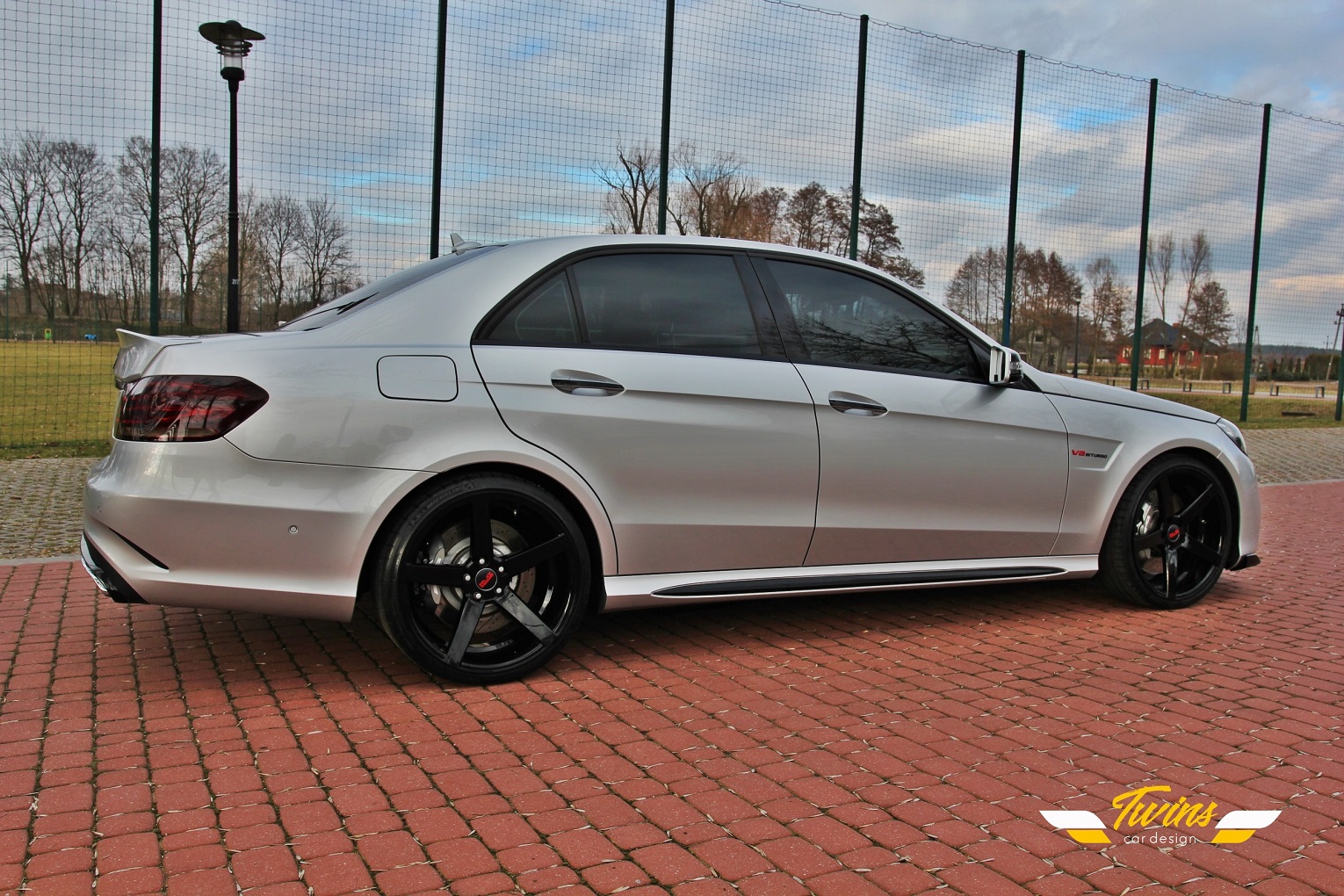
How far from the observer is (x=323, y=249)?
29.5 feet

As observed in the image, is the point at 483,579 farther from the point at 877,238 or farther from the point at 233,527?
the point at 877,238

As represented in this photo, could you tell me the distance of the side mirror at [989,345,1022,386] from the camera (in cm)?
469

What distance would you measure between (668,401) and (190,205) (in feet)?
22.8

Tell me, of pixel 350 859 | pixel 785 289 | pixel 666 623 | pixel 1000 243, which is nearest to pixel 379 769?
pixel 350 859

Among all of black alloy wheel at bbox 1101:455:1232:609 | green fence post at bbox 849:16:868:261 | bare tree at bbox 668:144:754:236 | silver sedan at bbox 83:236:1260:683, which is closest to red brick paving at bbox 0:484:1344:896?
black alloy wheel at bbox 1101:455:1232:609

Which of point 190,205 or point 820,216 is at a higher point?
point 820,216

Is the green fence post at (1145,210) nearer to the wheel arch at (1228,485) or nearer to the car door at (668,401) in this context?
the wheel arch at (1228,485)

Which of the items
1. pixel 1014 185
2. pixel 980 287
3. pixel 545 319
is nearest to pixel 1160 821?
pixel 545 319

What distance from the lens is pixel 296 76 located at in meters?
8.85

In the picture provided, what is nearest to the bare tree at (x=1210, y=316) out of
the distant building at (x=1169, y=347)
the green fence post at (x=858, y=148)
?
the distant building at (x=1169, y=347)

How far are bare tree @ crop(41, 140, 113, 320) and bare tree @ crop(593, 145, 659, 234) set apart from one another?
14.1ft

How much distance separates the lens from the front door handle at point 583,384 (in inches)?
153

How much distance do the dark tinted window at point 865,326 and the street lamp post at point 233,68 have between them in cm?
585

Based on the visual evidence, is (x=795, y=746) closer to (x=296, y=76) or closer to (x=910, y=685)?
(x=910, y=685)
